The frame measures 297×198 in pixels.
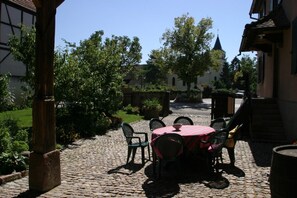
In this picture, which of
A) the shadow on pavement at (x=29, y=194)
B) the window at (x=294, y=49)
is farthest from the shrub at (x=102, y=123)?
the shadow on pavement at (x=29, y=194)

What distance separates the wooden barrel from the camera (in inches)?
157

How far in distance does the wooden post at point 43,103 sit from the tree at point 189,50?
3343 centimetres

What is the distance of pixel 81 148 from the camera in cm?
1065

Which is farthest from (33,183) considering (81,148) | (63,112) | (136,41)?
(136,41)

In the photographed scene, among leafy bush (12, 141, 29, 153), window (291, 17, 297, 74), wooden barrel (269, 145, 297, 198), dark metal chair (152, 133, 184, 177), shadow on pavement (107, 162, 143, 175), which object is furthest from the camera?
window (291, 17, 297, 74)

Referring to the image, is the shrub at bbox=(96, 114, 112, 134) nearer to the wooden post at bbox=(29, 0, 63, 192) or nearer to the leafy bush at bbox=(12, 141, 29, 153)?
the leafy bush at bbox=(12, 141, 29, 153)

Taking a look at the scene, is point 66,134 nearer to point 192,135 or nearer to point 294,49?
point 192,135

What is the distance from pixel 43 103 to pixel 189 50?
113 ft

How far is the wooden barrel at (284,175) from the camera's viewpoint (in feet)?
13.1

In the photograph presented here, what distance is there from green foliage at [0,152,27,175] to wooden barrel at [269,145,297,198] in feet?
17.5

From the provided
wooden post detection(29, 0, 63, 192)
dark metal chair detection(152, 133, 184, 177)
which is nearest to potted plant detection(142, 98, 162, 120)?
dark metal chair detection(152, 133, 184, 177)

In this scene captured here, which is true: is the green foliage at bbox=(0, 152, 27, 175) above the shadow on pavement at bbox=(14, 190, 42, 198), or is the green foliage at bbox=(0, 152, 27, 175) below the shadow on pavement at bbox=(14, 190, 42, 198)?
above

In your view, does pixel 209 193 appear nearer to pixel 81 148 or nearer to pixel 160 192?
pixel 160 192

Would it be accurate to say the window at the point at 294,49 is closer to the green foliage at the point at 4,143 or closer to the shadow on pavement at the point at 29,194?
the shadow on pavement at the point at 29,194
